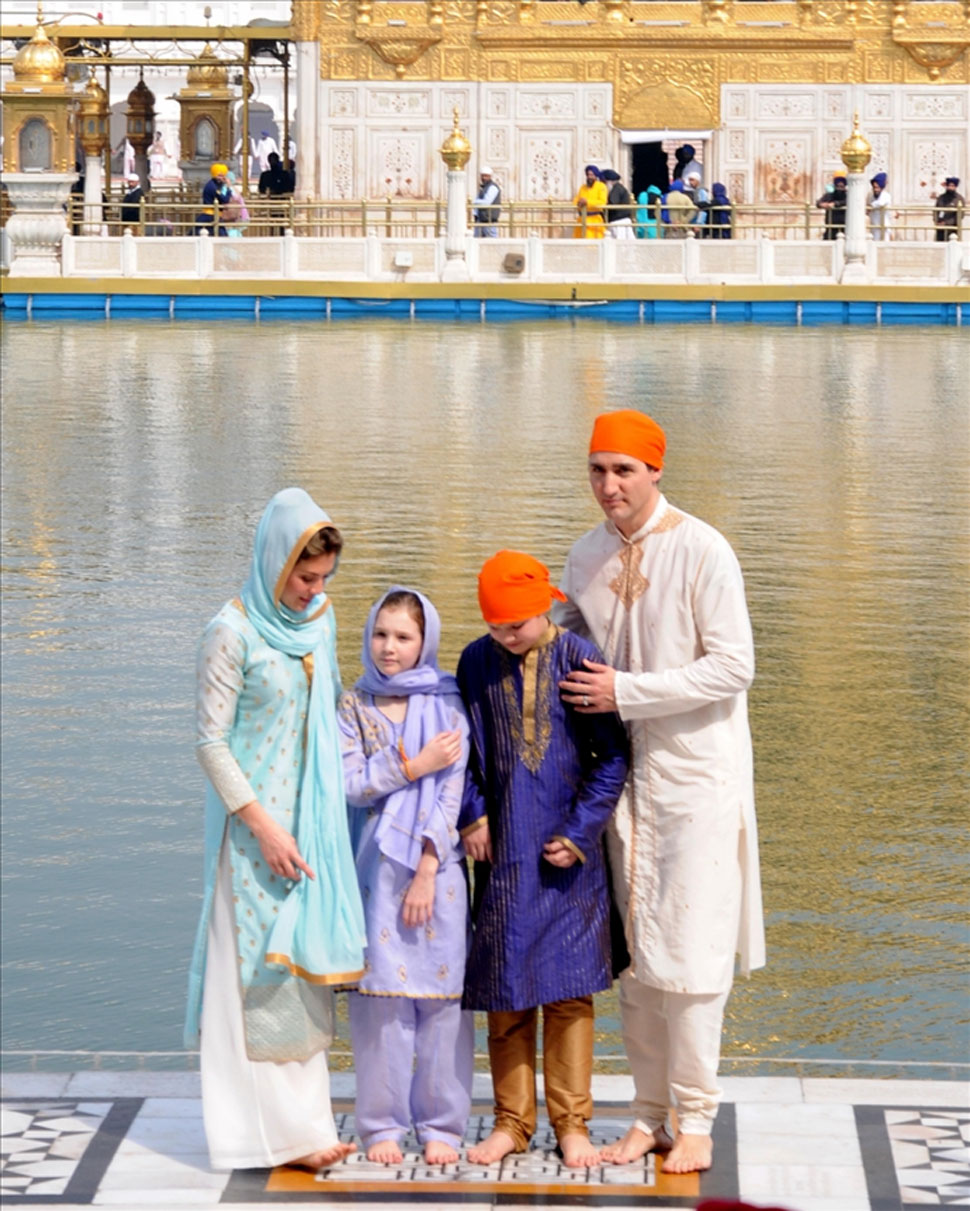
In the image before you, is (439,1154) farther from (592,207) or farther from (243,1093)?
(592,207)

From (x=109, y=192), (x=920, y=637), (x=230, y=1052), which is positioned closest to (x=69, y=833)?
(x=230, y=1052)

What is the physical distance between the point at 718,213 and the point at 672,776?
2994 centimetres

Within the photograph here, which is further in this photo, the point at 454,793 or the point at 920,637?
the point at 920,637

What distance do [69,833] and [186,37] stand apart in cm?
3016

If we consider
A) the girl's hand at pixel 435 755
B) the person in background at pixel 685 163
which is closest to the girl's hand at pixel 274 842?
the girl's hand at pixel 435 755

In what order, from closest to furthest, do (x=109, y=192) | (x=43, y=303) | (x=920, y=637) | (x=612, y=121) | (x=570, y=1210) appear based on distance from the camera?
(x=570, y=1210) → (x=920, y=637) → (x=43, y=303) → (x=612, y=121) → (x=109, y=192)

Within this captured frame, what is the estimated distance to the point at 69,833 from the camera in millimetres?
7922

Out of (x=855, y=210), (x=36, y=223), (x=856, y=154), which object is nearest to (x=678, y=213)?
(x=855, y=210)

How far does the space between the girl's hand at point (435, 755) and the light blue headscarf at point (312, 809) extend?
166 millimetres

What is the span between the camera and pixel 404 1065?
5070 millimetres

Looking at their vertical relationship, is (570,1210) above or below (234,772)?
below

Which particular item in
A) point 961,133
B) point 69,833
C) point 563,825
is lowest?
point 69,833

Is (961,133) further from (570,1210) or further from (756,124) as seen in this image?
(570,1210)

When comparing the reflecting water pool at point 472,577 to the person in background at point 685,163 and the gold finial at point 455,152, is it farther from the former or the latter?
the person in background at point 685,163
